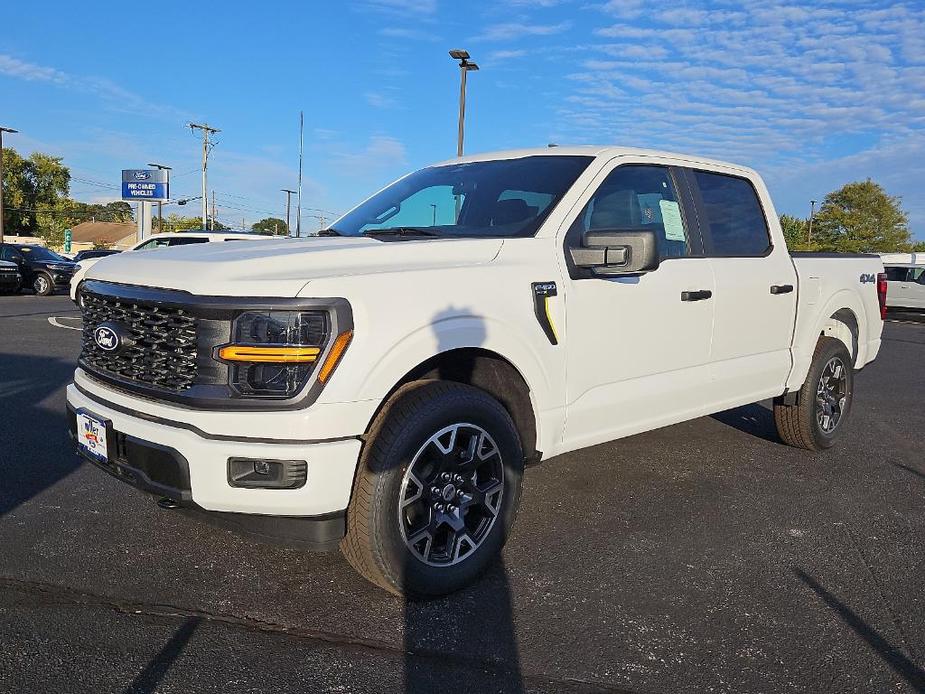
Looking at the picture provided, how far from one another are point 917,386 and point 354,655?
907cm

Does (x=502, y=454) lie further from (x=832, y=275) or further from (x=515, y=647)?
(x=832, y=275)

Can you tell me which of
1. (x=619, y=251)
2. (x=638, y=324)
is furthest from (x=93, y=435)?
(x=638, y=324)

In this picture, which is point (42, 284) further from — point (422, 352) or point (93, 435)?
point (422, 352)

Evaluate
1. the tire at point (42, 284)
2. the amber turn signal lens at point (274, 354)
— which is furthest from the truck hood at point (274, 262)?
the tire at point (42, 284)

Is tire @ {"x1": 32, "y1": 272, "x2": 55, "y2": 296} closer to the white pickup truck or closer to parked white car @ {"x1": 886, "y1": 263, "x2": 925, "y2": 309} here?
the white pickup truck

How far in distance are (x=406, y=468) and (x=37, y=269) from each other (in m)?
22.3

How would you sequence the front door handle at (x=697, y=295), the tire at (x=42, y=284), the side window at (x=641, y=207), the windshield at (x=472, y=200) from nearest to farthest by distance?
the windshield at (x=472, y=200) → the side window at (x=641, y=207) → the front door handle at (x=697, y=295) → the tire at (x=42, y=284)

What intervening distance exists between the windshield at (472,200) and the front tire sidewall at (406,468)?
977 millimetres

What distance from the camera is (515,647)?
106 inches

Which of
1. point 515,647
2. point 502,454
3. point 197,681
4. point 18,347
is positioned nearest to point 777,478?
point 502,454

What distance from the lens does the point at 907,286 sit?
22.4 meters

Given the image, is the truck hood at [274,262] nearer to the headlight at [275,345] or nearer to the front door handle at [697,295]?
the headlight at [275,345]

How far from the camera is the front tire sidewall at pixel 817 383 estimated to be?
5297 millimetres

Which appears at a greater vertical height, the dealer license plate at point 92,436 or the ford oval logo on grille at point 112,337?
the ford oval logo on grille at point 112,337
